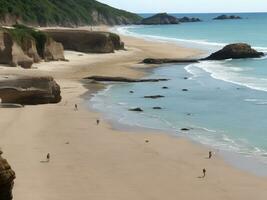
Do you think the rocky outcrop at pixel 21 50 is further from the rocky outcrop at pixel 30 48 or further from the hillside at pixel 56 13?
the hillside at pixel 56 13

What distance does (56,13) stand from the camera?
130125 mm

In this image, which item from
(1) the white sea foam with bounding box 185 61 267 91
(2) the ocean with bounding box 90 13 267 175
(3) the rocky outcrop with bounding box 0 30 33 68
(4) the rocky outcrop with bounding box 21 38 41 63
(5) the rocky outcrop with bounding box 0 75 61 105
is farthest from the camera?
(4) the rocky outcrop with bounding box 21 38 41 63

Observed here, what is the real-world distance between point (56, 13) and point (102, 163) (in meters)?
115

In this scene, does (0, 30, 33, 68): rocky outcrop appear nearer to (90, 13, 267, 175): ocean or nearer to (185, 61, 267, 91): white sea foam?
(90, 13, 267, 175): ocean

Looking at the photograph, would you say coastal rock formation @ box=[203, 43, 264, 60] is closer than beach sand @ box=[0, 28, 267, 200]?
No

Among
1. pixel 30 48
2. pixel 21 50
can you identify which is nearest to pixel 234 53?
pixel 30 48

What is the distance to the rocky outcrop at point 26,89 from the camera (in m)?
27.3

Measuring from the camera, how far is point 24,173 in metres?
16.9

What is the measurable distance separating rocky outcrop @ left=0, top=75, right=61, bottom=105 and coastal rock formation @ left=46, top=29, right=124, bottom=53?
33006 mm

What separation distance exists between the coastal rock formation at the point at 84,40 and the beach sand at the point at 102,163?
33.7 m

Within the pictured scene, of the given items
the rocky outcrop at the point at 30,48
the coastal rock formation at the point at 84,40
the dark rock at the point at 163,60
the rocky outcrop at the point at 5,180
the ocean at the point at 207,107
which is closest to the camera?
the rocky outcrop at the point at 5,180

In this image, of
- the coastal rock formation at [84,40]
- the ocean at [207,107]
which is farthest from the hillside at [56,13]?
the ocean at [207,107]

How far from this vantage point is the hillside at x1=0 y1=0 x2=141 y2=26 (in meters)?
102

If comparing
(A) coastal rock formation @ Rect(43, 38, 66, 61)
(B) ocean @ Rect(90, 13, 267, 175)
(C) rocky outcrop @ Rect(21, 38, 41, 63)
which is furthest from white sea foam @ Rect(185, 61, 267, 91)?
(C) rocky outcrop @ Rect(21, 38, 41, 63)
